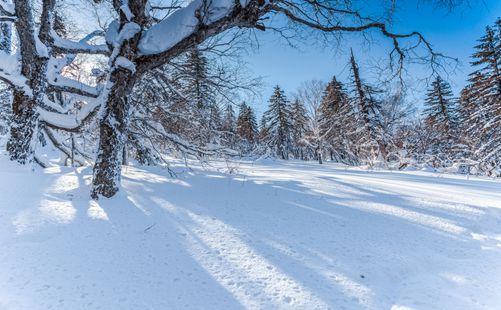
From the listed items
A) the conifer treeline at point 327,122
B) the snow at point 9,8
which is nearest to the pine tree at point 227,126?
the conifer treeline at point 327,122

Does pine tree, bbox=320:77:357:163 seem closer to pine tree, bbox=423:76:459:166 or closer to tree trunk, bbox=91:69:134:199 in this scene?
pine tree, bbox=423:76:459:166

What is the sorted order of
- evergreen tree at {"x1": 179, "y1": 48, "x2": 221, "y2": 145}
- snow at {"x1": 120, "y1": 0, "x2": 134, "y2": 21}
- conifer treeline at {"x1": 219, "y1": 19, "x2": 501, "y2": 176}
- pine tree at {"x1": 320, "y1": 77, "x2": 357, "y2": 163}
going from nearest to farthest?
snow at {"x1": 120, "y1": 0, "x2": 134, "y2": 21} → evergreen tree at {"x1": 179, "y1": 48, "x2": 221, "y2": 145} → conifer treeline at {"x1": 219, "y1": 19, "x2": 501, "y2": 176} → pine tree at {"x1": 320, "y1": 77, "x2": 357, "y2": 163}

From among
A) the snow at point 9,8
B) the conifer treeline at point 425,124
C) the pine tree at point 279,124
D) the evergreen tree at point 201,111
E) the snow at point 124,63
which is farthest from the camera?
the pine tree at point 279,124

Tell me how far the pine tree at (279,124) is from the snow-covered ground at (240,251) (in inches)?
1136

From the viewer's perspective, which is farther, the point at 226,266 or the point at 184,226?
the point at 184,226

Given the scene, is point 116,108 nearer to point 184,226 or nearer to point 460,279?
point 184,226

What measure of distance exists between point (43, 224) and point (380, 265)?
3.11 m

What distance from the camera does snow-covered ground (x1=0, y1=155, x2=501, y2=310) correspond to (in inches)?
62.2

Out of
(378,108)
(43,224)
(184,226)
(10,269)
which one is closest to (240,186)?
(184,226)

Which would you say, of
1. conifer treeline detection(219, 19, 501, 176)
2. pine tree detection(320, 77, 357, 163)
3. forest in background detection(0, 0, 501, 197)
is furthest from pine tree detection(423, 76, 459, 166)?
forest in background detection(0, 0, 501, 197)

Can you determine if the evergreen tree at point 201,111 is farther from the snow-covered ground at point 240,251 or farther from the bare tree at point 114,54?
the snow-covered ground at point 240,251

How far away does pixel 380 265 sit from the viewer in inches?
79.8

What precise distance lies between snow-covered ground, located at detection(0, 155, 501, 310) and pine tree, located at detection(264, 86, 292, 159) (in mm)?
28858

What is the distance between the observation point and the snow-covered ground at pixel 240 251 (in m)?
A: 1.58
